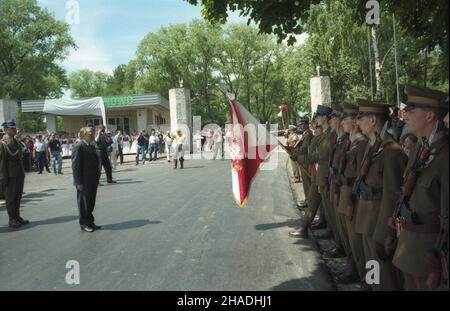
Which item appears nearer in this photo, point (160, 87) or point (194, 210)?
point (194, 210)

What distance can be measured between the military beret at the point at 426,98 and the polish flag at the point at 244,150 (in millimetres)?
3765

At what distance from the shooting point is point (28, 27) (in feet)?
192

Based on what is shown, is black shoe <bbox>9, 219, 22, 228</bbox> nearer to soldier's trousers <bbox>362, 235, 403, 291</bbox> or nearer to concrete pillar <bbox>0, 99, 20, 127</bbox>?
soldier's trousers <bbox>362, 235, 403, 291</bbox>

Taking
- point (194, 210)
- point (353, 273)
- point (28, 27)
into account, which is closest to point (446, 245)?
point (353, 273)

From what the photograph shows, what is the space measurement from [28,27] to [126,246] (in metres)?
58.7

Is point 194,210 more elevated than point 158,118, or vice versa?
point 158,118

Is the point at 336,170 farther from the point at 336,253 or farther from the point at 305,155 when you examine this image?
the point at 305,155

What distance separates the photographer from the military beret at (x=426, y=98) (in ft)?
10.5

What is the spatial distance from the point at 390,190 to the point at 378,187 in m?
0.34

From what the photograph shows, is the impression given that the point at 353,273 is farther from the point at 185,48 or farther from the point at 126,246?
the point at 185,48

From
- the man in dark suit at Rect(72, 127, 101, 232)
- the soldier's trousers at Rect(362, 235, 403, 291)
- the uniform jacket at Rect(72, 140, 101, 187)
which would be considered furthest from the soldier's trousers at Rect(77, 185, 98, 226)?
the soldier's trousers at Rect(362, 235, 403, 291)

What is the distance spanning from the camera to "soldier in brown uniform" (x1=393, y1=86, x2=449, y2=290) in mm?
3125

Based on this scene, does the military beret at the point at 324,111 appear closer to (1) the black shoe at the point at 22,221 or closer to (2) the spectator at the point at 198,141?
(1) the black shoe at the point at 22,221

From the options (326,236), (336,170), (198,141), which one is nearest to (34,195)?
(326,236)
